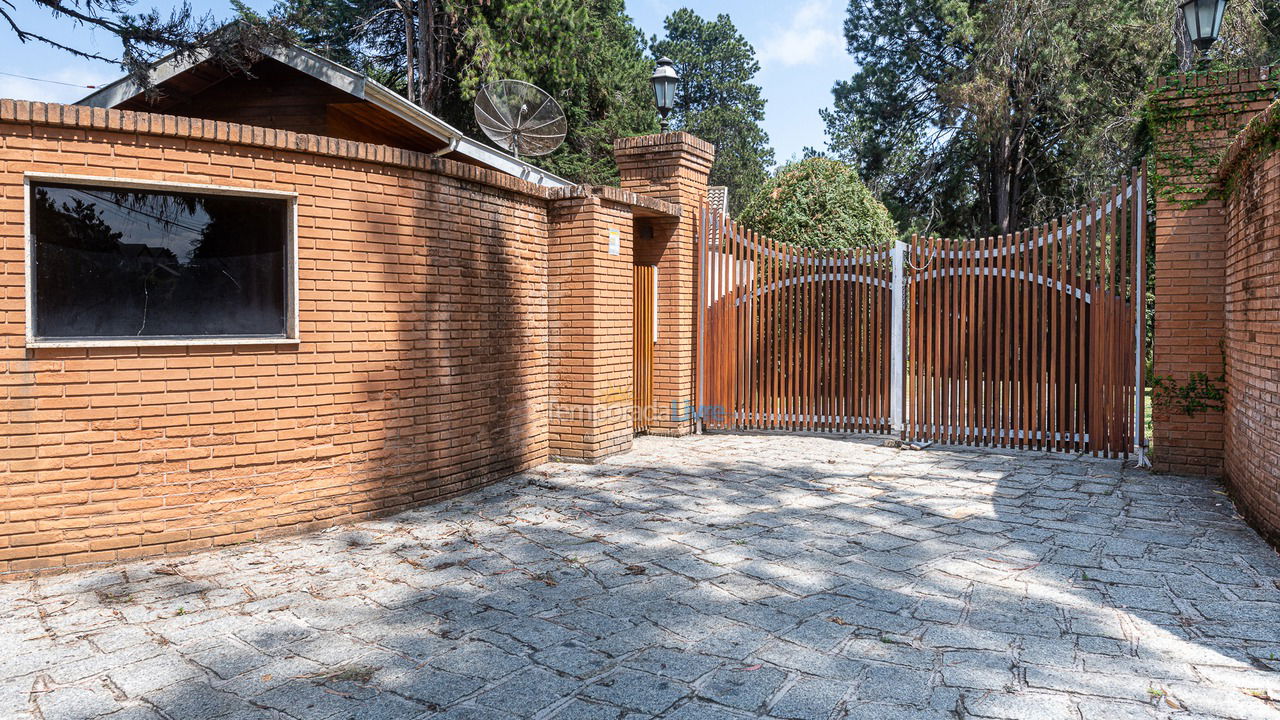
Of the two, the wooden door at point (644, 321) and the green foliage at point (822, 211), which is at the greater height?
the green foliage at point (822, 211)

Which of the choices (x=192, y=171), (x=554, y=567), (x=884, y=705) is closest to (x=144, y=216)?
(x=192, y=171)

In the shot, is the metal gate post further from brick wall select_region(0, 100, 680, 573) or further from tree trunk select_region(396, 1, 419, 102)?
tree trunk select_region(396, 1, 419, 102)

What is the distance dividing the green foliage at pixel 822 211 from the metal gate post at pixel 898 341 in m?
1.99

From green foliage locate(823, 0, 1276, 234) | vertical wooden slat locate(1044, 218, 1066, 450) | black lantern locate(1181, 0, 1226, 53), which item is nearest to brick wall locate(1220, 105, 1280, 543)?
black lantern locate(1181, 0, 1226, 53)

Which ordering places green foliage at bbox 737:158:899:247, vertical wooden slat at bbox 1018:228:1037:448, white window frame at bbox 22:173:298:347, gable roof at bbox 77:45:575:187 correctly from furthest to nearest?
green foliage at bbox 737:158:899:247, gable roof at bbox 77:45:575:187, vertical wooden slat at bbox 1018:228:1037:448, white window frame at bbox 22:173:298:347

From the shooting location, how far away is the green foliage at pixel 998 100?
19.8 meters

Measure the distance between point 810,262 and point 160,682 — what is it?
8.26 metres

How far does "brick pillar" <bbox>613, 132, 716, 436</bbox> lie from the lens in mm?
10047

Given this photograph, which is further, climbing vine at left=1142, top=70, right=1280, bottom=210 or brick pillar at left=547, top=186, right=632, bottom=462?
brick pillar at left=547, top=186, right=632, bottom=462

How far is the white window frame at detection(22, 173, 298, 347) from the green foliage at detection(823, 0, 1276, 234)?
16.7 m

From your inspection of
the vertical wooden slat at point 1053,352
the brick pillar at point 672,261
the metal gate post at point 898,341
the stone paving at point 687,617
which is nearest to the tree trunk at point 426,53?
the brick pillar at point 672,261

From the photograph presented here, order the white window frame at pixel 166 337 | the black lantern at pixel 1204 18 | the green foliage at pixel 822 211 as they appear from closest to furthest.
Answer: the white window frame at pixel 166 337, the black lantern at pixel 1204 18, the green foliage at pixel 822 211

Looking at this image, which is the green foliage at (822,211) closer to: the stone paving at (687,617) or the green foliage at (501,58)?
the stone paving at (687,617)

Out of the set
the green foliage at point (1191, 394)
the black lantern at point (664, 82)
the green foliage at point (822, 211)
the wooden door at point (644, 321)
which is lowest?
the green foliage at point (1191, 394)
